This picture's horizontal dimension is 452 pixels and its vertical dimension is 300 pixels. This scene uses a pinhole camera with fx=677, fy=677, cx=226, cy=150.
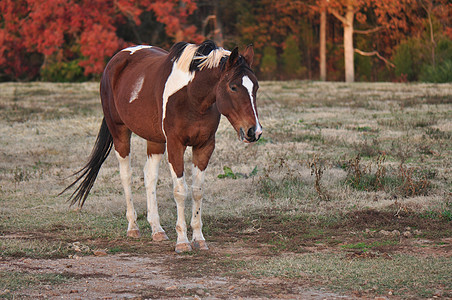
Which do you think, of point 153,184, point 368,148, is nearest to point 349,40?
point 368,148

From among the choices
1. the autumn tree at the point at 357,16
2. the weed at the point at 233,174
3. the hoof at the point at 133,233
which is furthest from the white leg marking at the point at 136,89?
the autumn tree at the point at 357,16

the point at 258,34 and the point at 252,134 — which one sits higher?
the point at 258,34

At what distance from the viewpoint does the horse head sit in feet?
18.0

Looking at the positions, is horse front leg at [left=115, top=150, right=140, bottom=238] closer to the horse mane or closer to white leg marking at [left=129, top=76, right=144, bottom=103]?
white leg marking at [left=129, top=76, right=144, bottom=103]

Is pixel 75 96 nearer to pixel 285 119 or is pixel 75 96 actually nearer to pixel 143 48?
pixel 285 119

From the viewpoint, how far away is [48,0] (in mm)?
26344

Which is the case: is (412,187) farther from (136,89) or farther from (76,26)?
(76,26)

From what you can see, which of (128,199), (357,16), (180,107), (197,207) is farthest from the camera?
(357,16)

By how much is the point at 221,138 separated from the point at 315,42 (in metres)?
23.0

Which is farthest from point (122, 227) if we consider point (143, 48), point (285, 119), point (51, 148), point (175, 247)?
point (285, 119)

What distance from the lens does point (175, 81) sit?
6180 millimetres

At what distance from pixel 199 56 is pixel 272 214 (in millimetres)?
2277

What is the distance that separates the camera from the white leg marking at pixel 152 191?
6870 millimetres

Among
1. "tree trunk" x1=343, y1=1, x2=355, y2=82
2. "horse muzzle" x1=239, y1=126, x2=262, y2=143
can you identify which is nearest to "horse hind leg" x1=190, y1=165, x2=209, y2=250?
"horse muzzle" x1=239, y1=126, x2=262, y2=143
